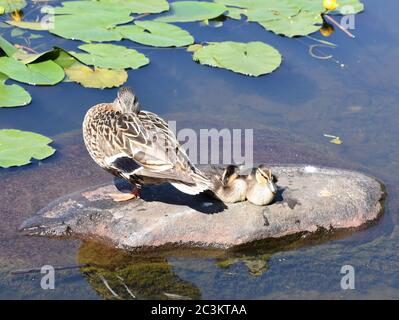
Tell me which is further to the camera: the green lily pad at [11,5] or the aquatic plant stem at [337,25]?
the aquatic plant stem at [337,25]

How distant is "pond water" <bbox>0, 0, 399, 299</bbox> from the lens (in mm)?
6430

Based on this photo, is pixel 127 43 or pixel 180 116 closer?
pixel 180 116

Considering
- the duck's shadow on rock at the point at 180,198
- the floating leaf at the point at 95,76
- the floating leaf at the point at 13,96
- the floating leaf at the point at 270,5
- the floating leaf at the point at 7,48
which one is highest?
the floating leaf at the point at 270,5

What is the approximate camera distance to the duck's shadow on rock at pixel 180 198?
6.95 m

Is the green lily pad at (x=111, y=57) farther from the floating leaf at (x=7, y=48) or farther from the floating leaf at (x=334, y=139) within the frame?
the floating leaf at (x=334, y=139)

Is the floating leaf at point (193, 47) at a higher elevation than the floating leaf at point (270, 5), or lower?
lower

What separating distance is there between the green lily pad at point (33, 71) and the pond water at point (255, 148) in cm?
19

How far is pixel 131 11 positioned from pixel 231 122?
103 inches

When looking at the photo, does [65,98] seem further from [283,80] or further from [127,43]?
[283,80]

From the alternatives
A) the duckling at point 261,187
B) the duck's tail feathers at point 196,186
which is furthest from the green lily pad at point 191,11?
the duck's tail feathers at point 196,186

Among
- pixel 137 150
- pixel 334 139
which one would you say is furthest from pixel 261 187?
pixel 334 139

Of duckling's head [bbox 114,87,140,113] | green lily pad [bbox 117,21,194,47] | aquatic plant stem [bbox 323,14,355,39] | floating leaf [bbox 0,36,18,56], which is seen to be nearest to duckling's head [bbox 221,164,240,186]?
duckling's head [bbox 114,87,140,113]
